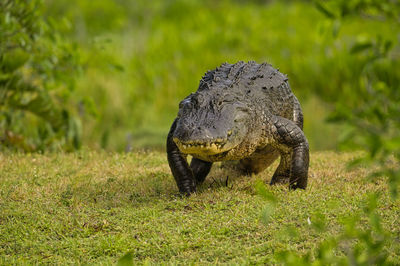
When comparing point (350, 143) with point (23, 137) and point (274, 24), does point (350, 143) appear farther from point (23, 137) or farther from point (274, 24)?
point (274, 24)

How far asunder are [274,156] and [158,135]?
205 inches

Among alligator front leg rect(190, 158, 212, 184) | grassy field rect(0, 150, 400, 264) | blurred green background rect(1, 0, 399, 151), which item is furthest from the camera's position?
blurred green background rect(1, 0, 399, 151)

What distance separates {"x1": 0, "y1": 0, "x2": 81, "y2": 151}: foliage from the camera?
7.62 meters

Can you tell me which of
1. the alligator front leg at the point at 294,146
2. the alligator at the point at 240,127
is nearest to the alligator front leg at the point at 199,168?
the alligator at the point at 240,127

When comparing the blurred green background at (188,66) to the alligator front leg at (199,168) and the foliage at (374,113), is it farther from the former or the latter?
the foliage at (374,113)

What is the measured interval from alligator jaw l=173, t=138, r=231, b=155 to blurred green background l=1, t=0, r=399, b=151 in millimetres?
4024

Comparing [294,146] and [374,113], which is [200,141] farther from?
[374,113]

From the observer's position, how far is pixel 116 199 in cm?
510

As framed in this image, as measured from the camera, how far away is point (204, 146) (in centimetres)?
430

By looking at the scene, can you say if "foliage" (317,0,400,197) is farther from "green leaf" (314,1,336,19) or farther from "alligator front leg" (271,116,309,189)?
"alligator front leg" (271,116,309,189)

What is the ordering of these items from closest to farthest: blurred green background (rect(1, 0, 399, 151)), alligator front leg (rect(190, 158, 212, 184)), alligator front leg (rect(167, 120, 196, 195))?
alligator front leg (rect(167, 120, 196, 195)) < alligator front leg (rect(190, 158, 212, 184)) < blurred green background (rect(1, 0, 399, 151))

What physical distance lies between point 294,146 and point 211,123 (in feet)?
3.47

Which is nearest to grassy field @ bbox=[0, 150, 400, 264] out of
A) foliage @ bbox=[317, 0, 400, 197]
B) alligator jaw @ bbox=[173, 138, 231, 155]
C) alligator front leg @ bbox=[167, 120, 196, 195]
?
alligator front leg @ bbox=[167, 120, 196, 195]

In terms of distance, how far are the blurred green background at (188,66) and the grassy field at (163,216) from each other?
3045mm
